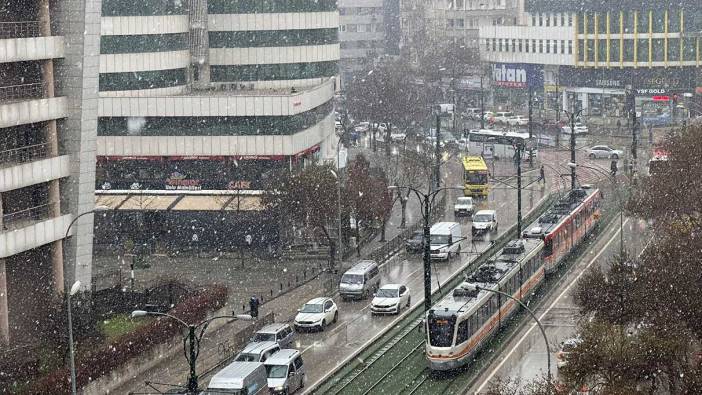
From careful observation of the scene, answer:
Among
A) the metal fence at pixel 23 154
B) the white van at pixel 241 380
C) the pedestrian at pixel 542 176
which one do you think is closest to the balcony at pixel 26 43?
the metal fence at pixel 23 154

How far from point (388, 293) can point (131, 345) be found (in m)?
13.6

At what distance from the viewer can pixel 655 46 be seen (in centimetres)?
12488

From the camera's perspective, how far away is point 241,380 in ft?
141

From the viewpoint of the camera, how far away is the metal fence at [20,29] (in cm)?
5459

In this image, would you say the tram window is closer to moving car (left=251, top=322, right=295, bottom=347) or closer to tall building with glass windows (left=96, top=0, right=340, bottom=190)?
moving car (left=251, top=322, right=295, bottom=347)

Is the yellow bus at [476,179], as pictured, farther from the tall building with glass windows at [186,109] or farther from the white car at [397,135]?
the white car at [397,135]

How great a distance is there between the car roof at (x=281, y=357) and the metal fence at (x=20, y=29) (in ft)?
56.0

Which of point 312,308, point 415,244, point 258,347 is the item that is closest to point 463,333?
point 258,347

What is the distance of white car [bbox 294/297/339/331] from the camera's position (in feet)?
187

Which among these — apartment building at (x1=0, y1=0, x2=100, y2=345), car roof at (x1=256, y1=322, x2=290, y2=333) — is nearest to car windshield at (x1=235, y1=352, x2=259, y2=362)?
car roof at (x1=256, y1=322, x2=290, y2=333)

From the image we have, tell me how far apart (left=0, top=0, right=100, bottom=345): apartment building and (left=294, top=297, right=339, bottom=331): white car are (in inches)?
372

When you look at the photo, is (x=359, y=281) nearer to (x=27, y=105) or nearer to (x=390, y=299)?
(x=390, y=299)

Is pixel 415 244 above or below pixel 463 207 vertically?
below

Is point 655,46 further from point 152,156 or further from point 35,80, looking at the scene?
point 35,80
